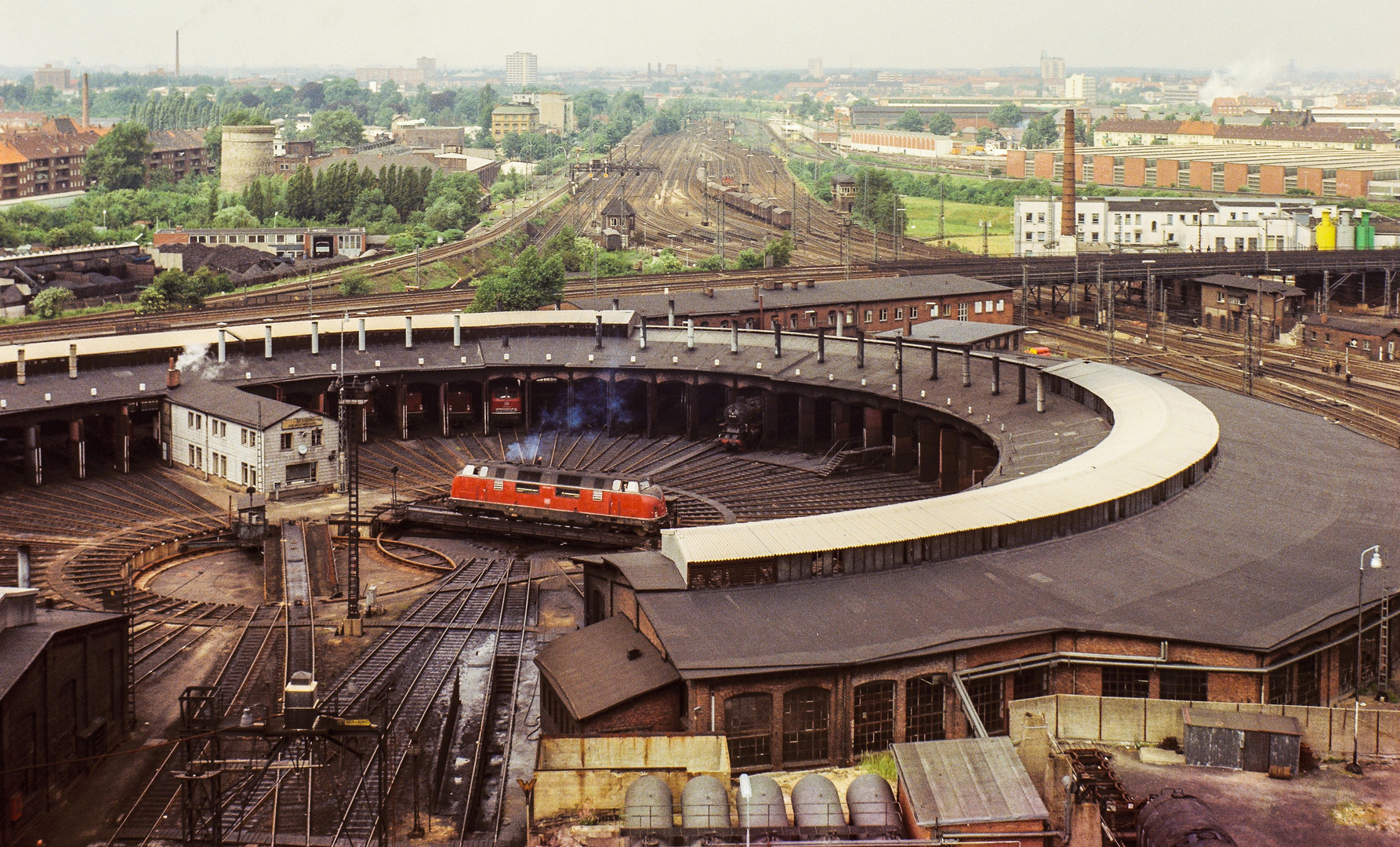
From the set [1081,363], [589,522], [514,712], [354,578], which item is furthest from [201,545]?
[1081,363]

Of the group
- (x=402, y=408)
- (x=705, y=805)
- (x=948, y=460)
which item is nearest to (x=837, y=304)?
(x=402, y=408)

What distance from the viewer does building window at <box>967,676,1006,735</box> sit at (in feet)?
106

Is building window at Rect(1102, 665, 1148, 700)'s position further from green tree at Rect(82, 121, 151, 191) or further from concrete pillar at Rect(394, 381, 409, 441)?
green tree at Rect(82, 121, 151, 191)

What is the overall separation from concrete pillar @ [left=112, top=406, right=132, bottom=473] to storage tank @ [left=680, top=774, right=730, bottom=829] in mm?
37809

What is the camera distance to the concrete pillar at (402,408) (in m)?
62.7

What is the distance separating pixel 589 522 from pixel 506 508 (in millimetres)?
3173

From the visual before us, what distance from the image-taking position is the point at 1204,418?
162 ft

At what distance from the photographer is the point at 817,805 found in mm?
26516

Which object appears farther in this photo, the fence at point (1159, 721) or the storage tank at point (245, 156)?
the storage tank at point (245, 156)

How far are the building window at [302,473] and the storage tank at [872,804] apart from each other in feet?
108

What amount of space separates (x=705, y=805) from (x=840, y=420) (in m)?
35.3

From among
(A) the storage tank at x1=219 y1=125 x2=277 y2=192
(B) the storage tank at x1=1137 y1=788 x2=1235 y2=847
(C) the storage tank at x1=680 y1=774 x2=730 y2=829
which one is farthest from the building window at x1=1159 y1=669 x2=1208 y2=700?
(A) the storage tank at x1=219 y1=125 x2=277 y2=192

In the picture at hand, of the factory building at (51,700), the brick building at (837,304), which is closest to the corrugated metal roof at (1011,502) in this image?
the factory building at (51,700)

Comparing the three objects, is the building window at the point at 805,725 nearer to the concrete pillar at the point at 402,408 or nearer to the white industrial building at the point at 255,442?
the white industrial building at the point at 255,442
